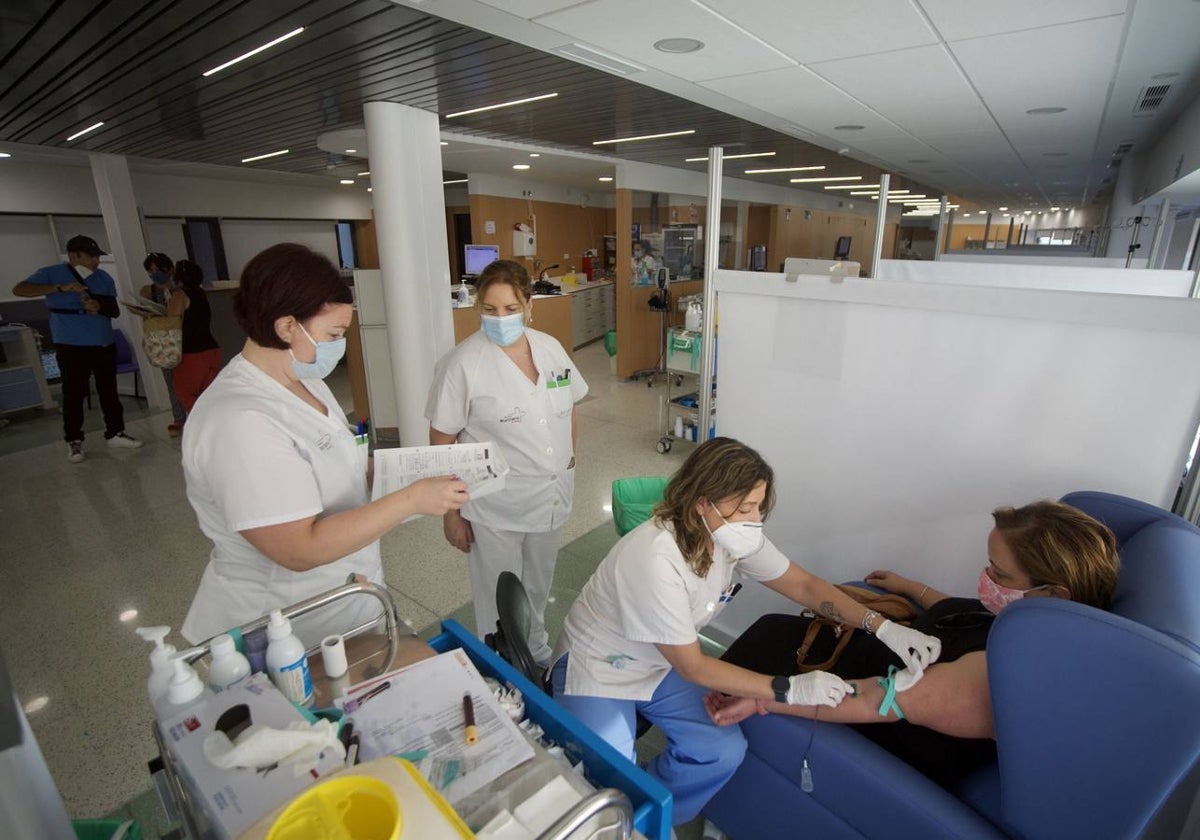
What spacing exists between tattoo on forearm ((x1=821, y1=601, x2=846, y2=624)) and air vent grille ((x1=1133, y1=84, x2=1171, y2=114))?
4032mm

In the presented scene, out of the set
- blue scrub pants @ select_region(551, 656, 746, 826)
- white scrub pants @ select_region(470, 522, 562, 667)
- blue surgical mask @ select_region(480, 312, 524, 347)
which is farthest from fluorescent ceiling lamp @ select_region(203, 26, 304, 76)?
blue scrub pants @ select_region(551, 656, 746, 826)

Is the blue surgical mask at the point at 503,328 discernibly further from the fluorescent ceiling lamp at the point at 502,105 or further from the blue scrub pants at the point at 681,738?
the fluorescent ceiling lamp at the point at 502,105

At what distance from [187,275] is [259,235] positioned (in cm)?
714

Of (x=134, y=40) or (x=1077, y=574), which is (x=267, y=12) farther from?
(x=1077, y=574)

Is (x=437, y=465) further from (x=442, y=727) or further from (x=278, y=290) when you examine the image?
(x=442, y=727)

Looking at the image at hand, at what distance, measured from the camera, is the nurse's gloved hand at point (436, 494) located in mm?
1274

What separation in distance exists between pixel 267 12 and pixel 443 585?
9.05 feet

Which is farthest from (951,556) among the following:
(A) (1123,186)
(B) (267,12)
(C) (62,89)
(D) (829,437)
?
(A) (1123,186)

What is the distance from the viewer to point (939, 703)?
4.32ft

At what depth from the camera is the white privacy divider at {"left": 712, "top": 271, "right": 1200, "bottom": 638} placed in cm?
157

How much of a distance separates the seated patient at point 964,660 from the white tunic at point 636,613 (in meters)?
0.24

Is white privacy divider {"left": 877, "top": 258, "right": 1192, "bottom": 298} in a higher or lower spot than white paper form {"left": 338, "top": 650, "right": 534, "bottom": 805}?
higher

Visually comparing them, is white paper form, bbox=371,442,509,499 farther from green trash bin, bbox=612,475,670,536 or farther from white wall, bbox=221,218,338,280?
white wall, bbox=221,218,338,280

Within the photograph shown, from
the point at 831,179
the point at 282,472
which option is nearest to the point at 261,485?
the point at 282,472
